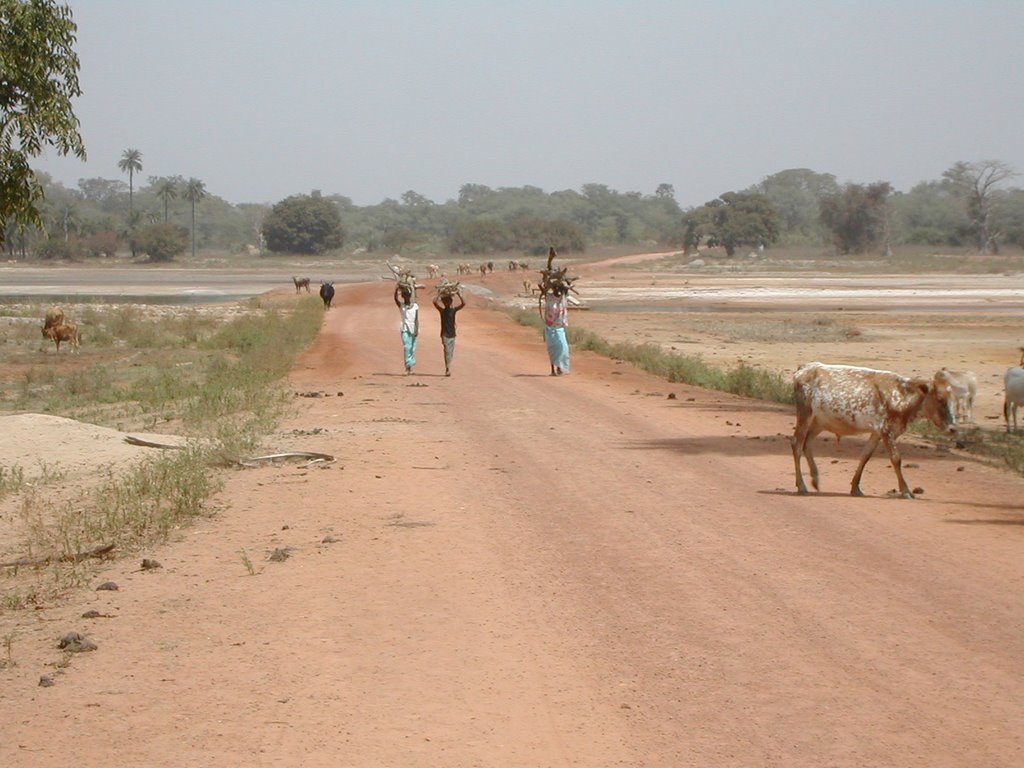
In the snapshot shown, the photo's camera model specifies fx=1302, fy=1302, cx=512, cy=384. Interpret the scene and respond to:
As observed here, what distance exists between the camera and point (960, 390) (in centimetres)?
1098

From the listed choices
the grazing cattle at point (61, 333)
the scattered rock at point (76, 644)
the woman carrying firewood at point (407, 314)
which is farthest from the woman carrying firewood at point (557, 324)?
the scattered rock at point (76, 644)

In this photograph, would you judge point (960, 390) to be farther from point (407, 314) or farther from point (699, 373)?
point (699, 373)

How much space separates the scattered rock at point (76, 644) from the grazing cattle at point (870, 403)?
6.38 meters

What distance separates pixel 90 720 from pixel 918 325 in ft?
127

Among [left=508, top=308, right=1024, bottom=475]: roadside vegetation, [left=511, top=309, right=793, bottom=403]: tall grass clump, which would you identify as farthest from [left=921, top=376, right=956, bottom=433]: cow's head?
[left=511, top=309, right=793, bottom=403]: tall grass clump

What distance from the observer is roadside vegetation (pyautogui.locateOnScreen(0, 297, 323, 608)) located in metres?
10.3

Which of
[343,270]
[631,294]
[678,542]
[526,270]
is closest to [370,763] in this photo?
[678,542]

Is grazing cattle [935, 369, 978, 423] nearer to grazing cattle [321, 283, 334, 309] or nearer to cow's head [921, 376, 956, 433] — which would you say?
cow's head [921, 376, 956, 433]

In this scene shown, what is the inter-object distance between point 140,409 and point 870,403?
12.2 metres

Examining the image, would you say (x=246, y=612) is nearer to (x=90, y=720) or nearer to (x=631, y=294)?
(x=90, y=720)

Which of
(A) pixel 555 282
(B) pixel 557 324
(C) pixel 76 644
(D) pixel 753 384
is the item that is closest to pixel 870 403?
(C) pixel 76 644

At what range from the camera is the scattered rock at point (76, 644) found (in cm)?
741

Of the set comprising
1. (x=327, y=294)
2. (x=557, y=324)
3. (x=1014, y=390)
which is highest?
(x=557, y=324)

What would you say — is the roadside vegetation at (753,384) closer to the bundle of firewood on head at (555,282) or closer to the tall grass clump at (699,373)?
the tall grass clump at (699,373)
